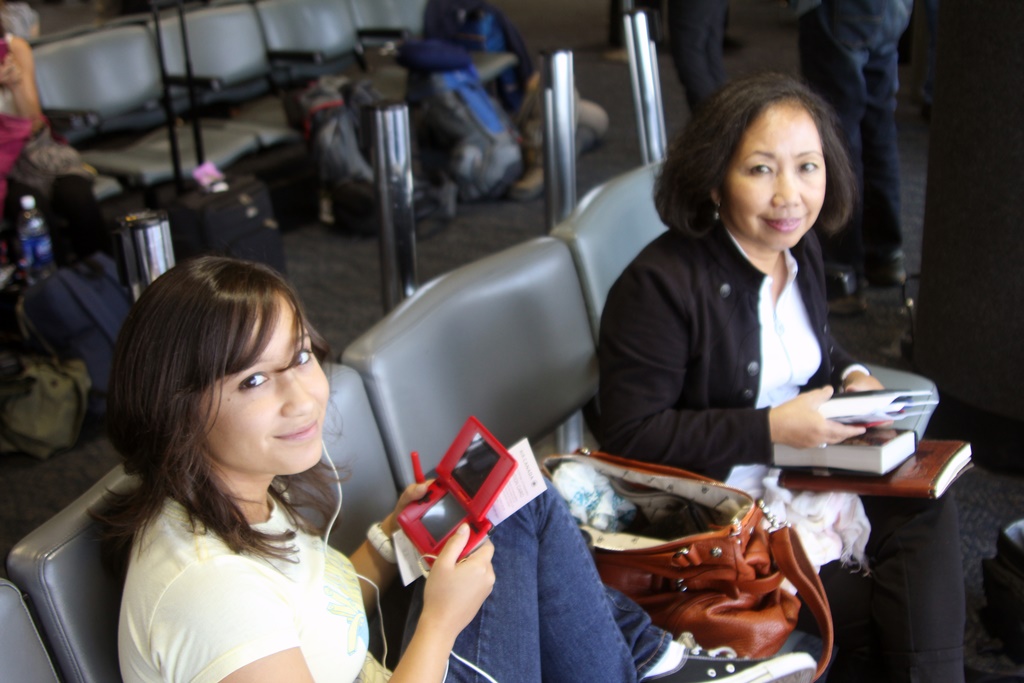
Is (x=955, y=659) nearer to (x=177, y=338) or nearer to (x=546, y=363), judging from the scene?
(x=546, y=363)

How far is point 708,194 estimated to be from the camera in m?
1.56

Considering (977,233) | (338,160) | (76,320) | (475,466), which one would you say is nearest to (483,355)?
(475,466)

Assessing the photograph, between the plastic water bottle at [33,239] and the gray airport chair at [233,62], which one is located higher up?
the gray airport chair at [233,62]

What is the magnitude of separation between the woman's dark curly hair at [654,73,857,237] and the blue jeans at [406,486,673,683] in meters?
0.53

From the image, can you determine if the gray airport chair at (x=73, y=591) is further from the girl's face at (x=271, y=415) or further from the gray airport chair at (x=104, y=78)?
the gray airport chair at (x=104, y=78)

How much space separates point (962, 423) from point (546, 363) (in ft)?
3.63

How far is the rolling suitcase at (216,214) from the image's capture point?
11.4 feet

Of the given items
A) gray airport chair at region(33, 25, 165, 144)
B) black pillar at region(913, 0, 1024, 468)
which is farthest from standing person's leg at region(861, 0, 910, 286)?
gray airport chair at region(33, 25, 165, 144)

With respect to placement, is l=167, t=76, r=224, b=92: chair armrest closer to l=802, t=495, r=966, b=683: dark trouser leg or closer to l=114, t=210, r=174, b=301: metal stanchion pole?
l=114, t=210, r=174, b=301: metal stanchion pole

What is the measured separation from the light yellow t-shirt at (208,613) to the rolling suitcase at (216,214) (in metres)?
2.38

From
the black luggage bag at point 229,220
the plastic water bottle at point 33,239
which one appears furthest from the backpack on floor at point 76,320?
the black luggage bag at point 229,220

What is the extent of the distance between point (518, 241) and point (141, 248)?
2721mm

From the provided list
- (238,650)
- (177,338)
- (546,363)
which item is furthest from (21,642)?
(546,363)

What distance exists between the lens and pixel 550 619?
51.0 inches
